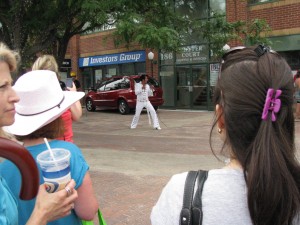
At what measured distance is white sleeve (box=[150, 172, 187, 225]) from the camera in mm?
1272

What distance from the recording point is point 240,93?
1294 millimetres

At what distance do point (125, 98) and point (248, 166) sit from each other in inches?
662

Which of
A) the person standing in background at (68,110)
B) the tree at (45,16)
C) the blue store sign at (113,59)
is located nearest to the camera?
the person standing in background at (68,110)

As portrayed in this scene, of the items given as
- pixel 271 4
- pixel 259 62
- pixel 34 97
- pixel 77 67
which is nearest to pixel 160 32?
pixel 34 97

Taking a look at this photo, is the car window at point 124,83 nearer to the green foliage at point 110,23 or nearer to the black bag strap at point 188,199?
the green foliage at point 110,23

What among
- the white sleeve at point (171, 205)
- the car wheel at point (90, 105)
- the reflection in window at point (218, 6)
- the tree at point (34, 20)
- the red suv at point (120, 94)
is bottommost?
the car wheel at point (90, 105)

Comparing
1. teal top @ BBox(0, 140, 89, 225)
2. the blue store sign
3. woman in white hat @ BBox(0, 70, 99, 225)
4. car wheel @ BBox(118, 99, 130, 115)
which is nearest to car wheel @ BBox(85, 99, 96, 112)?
car wheel @ BBox(118, 99, 130, 115)

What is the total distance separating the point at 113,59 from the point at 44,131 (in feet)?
67.7

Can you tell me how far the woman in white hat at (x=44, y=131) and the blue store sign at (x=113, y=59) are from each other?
18.8 metres

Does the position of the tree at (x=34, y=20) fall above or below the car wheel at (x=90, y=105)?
above

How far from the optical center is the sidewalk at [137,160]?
16.9 ft

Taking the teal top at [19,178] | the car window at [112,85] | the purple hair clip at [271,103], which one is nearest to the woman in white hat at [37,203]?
the teal top at [19,178]

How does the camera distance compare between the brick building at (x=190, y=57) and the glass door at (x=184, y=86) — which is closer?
the brick building at (x=190, y=57)

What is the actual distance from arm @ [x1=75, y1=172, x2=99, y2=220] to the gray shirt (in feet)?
2.56
